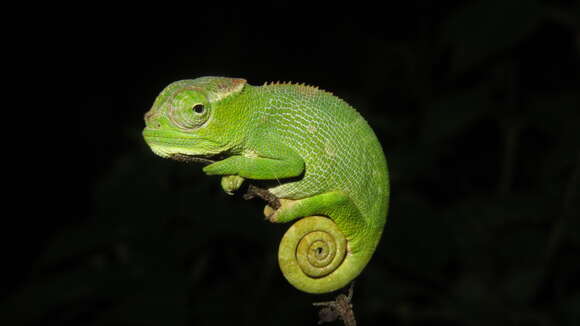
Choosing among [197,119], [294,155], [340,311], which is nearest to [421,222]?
[340,311]

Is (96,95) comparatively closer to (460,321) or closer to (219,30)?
(219,30)

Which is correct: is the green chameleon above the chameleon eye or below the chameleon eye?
below

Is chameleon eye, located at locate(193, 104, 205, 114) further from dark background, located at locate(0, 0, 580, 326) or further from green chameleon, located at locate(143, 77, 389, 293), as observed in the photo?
dark background, located at locate(0, 0, 580, 326)

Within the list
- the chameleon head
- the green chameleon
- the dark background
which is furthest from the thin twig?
the dark background

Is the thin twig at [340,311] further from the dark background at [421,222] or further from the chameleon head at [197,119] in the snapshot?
the dark background at [421,222]

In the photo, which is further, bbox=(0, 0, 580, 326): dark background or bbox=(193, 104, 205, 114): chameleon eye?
bbox=(0, 0, 580, 326): dark background

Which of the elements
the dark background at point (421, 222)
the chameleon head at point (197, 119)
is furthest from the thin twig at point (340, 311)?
the dark background at point (421, 222)

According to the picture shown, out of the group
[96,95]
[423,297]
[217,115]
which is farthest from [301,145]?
[96,95]
